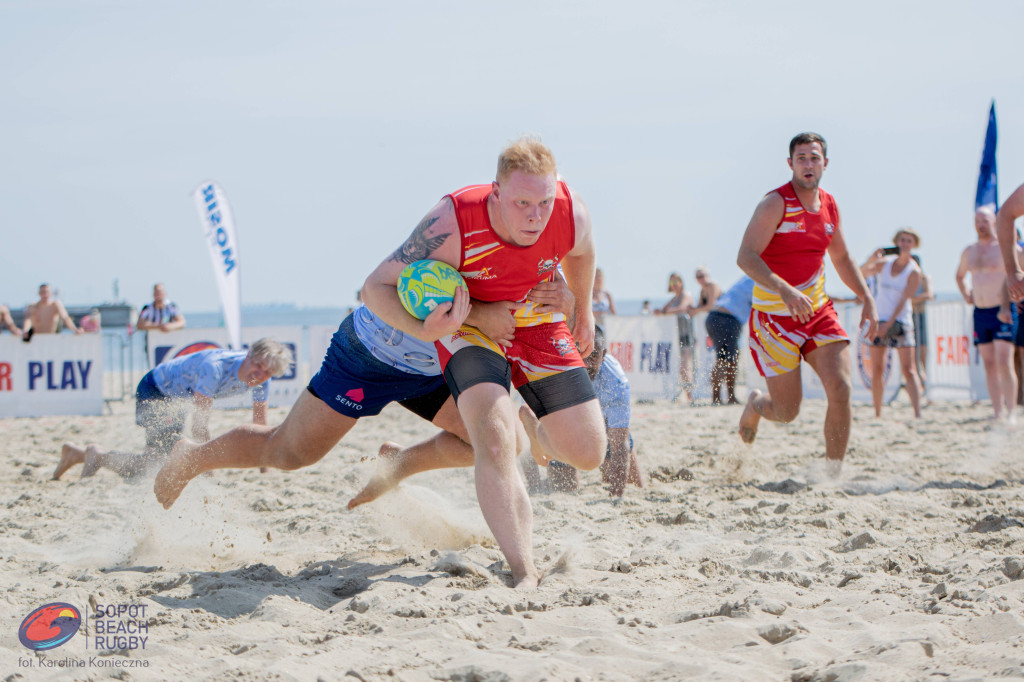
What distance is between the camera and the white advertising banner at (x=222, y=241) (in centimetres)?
969

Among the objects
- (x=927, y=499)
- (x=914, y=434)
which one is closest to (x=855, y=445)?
(x=914, y=434)

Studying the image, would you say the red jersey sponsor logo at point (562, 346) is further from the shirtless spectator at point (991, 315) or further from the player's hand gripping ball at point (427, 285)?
the shirtless spectator at point (991, 315)

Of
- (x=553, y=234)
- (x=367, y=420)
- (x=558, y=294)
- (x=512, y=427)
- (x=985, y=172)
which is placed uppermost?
(x=985, y=172)

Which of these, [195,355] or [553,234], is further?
[195,355]

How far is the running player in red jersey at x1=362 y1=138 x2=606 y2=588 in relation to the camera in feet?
10.1

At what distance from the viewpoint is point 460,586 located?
10.3ft

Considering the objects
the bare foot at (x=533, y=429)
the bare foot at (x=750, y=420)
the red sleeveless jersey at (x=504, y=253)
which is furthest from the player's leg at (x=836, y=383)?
the red sleeveless jersey at (x=504, y=253)

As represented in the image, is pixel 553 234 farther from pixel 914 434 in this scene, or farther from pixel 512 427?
pixel 914 434

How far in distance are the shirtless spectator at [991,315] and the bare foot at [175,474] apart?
258 inches

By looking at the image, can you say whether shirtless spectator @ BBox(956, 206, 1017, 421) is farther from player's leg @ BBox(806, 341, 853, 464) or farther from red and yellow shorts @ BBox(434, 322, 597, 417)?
red and yellow shorts @ BBox(434, 322, 597, 417)

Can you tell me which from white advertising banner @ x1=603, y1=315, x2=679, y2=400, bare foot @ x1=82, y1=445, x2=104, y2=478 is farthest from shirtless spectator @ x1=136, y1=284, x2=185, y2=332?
bare foot @ x1=82, y1=445, x2=104, y2=478

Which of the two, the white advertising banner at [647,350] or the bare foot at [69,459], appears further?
the white advertising banner at [647,350]

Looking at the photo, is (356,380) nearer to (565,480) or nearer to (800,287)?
(565,480)

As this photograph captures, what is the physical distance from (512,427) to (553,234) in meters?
0.72
